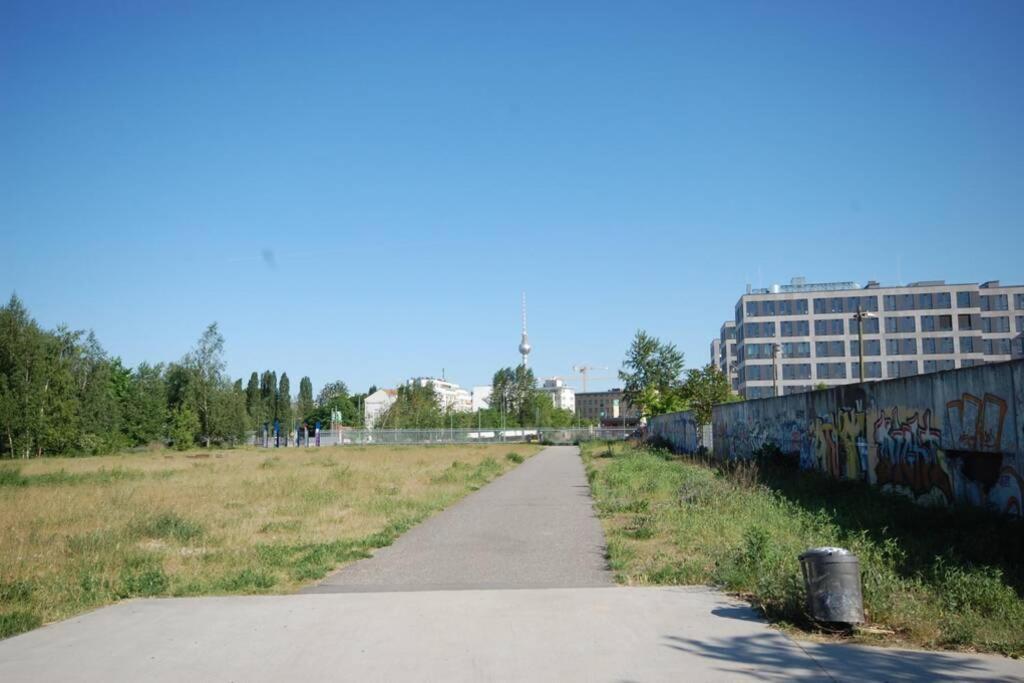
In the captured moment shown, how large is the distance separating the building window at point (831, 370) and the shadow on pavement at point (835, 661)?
315ft

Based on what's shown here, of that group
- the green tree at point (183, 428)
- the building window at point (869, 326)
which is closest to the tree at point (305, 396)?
the green tree at point (183, 428)

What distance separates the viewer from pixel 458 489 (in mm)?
25453

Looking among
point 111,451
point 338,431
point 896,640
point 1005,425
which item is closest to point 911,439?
point 1005,425

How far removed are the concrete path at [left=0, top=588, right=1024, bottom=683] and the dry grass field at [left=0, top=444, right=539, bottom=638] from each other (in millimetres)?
1257

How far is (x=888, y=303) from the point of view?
95.2 meters

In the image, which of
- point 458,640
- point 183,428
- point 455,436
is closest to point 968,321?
point 455,436

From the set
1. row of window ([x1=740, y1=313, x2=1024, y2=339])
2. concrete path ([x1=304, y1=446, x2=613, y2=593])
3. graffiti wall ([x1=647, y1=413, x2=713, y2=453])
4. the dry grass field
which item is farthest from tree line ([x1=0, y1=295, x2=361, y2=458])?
row of window ([x1=740, y1=313, x2=1024, y2=339])

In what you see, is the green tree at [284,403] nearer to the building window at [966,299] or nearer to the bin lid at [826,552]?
the building window at [966,299]

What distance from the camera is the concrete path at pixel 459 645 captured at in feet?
20.2

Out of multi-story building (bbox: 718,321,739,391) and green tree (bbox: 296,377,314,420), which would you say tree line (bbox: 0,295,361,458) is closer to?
green tree (bbox: 296,377,314,420)

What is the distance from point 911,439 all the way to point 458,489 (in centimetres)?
1403

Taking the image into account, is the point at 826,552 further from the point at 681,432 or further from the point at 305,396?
the point at 305,396

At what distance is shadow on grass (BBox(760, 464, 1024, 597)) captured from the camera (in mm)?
9328

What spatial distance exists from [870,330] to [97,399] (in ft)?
274
